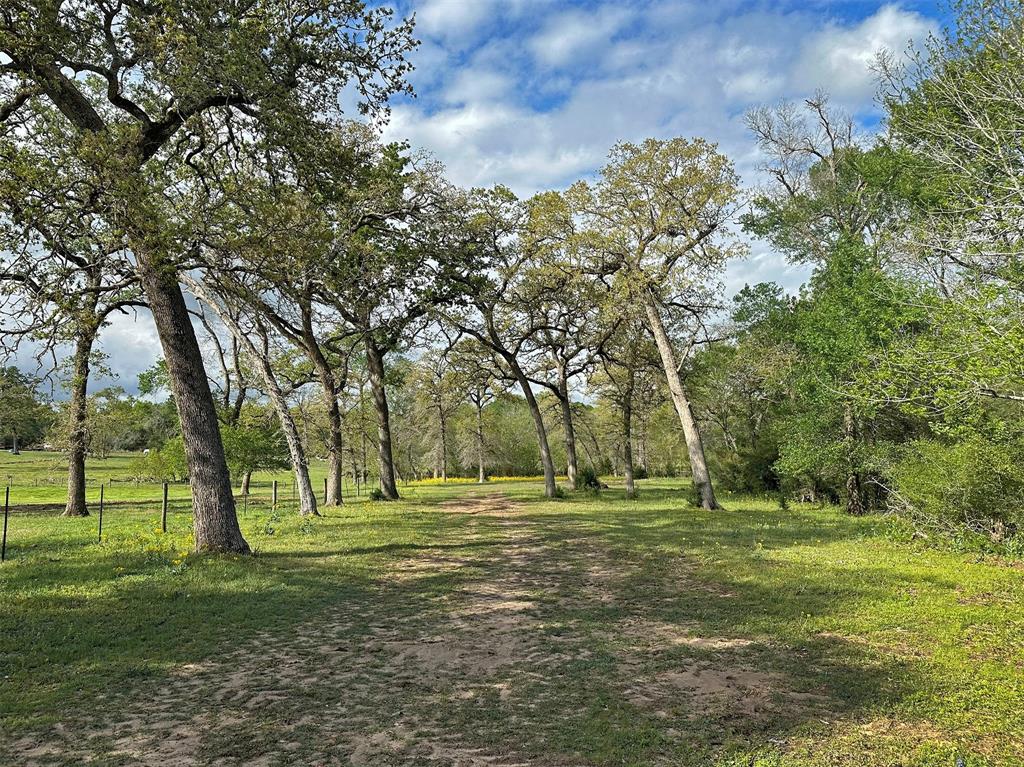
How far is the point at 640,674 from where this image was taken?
5.25 metres

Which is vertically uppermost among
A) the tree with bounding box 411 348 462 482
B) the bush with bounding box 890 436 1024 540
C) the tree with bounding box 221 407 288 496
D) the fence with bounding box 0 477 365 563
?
the tree with bounding box 411 348 462 482

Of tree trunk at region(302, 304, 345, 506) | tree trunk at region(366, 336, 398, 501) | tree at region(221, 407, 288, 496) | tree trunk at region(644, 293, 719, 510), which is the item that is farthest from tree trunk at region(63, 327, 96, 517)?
tree trunk at region(644, 293, 719, 510)

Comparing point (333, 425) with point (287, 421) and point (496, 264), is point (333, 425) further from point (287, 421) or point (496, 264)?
point (496, 264)

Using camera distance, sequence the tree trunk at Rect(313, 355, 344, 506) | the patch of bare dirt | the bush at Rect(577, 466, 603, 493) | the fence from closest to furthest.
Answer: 1. the patch of bare dirt
2. the tree trunk at Rect(313, 355, 344, 506)
3. the fence
4. the bush at Rect(577, 466, 603, 493)

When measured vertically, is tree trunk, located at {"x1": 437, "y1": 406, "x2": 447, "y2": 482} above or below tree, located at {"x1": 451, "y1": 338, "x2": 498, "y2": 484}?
below

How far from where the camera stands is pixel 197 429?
35.6ft

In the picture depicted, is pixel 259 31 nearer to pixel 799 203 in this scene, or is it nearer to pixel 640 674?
pixel 640 674

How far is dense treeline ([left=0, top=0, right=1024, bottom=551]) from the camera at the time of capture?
890cm

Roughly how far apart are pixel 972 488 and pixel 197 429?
45.3ft

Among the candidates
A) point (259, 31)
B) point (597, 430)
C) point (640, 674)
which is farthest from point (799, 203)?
point (597, 430)

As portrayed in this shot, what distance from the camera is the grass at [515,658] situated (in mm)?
3982

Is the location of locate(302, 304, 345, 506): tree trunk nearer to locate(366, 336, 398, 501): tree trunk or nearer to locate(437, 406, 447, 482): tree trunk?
locate(366, 336, 398, 501): tree trunk

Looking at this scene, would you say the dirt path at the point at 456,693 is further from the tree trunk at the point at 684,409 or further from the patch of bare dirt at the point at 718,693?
the tree trunk at the point at 684,409

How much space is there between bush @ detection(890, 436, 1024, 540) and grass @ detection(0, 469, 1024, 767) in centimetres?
101
